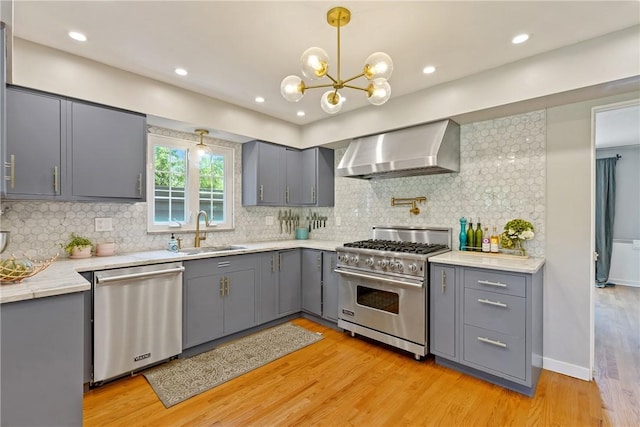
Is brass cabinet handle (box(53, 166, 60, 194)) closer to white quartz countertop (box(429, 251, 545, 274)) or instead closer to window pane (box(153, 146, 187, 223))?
window pane (box(153, 146, 187, 223))

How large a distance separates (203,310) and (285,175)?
2.01 m

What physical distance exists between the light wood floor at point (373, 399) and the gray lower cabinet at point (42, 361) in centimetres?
54

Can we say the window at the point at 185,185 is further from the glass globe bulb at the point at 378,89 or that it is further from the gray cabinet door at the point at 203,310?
the glass globe bulb at the point at 378,89

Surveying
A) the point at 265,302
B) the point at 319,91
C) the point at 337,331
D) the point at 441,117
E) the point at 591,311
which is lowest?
the point at 337,331

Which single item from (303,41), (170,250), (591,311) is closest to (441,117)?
(303,41)

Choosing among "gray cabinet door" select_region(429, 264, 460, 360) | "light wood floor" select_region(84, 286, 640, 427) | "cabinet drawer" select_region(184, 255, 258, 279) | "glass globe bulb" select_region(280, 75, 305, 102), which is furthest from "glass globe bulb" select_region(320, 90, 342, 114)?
"light wood floor" select_region(84, 286, 640, 427)

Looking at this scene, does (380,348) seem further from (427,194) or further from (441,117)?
(441,117)

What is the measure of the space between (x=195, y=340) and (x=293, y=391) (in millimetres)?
1116

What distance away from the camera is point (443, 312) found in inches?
102

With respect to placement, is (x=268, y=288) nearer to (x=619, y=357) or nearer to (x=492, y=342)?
(x=492, y=342)

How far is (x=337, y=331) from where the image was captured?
11.2 feet

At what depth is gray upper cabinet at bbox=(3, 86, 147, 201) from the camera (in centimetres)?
216

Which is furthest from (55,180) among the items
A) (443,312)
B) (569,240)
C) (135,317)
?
(569,240)

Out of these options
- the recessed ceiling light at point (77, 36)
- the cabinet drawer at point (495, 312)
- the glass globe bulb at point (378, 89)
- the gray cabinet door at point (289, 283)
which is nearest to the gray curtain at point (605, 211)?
the cabinet drawer at point (495, 312)
